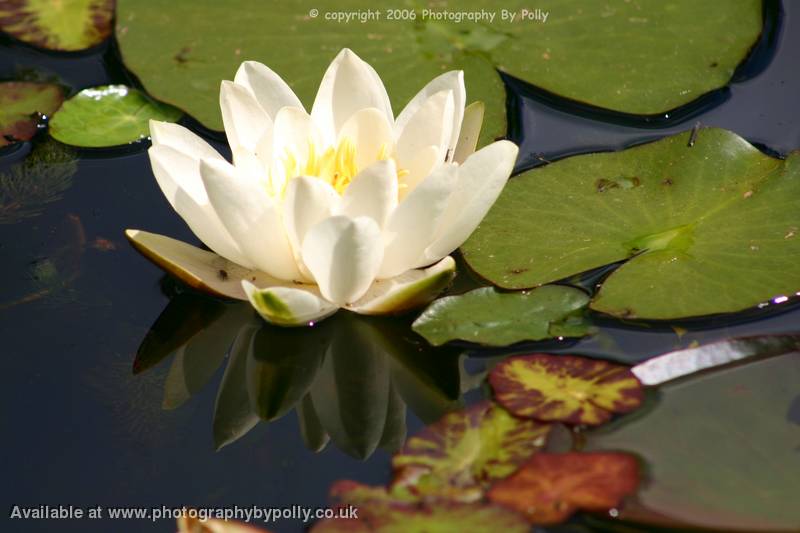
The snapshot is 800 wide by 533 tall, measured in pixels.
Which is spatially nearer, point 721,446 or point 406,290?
point 721,446

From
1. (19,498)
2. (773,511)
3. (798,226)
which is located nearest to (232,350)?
(19,498)

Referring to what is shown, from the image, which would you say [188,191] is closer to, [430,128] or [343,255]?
[343,255]

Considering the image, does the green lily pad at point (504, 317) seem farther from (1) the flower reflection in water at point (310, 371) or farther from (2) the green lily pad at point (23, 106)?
(2) the green lily pad at point (23, 106)

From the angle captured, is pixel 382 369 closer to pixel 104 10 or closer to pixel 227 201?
pixel 227 201

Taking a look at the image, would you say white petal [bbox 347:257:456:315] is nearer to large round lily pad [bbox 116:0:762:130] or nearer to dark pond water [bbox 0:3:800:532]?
dark pond water [bbox 0:3:800:532]

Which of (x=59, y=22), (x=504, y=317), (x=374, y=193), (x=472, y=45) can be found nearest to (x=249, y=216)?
(x=374, y=193)

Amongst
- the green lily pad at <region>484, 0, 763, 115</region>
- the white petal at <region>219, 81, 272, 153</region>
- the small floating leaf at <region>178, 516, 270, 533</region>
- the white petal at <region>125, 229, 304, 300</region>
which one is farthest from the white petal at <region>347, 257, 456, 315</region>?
the green lily pad at <region>484, 0, 763, 115</region>
